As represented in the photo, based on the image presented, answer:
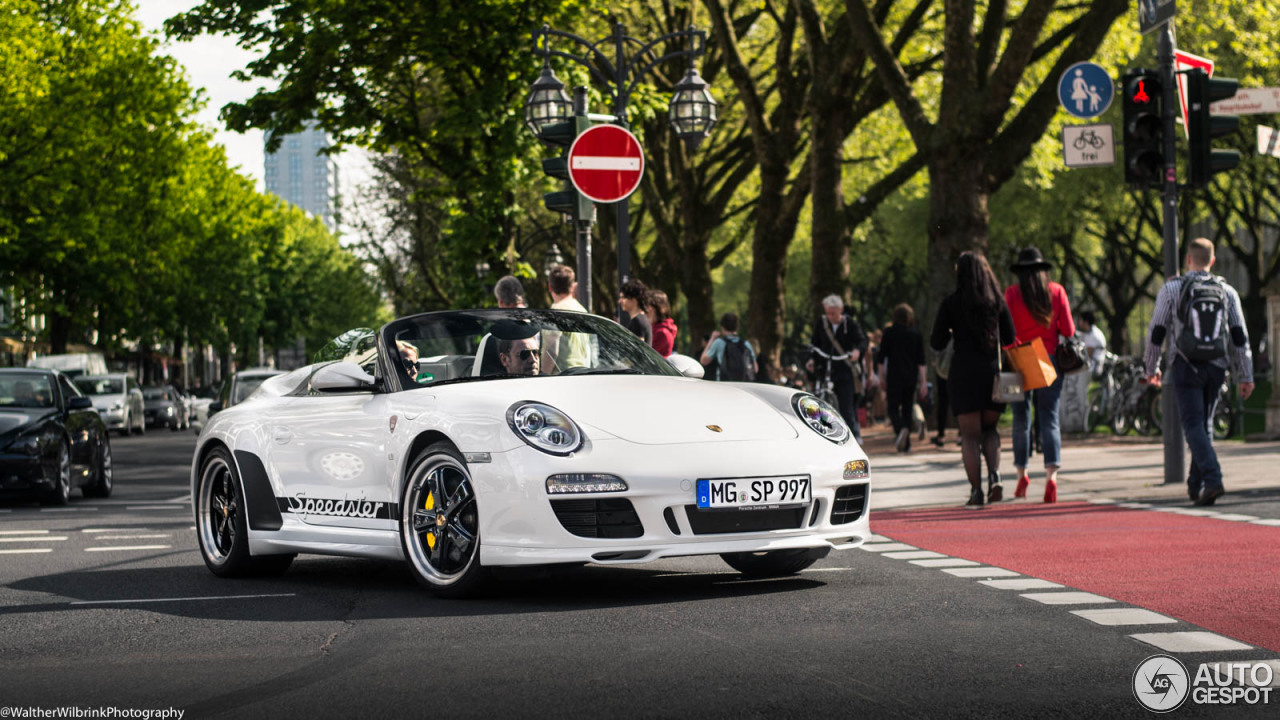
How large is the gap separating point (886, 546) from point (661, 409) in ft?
10.1

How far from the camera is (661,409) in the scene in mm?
7652

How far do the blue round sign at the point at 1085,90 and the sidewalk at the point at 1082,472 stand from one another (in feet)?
11.0

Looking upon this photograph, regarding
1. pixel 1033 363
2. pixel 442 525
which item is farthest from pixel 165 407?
pixel 442 525

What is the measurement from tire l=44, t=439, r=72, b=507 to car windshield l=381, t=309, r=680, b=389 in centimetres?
897

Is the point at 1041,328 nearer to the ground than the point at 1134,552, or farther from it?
A: farther from it

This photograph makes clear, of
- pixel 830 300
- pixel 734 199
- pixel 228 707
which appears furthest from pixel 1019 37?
pixel 734 199

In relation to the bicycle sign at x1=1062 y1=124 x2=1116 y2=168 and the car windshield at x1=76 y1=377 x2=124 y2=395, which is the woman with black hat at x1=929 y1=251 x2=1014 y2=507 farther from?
the car windshield at x1=76 y1=377 x2=124 y2=395

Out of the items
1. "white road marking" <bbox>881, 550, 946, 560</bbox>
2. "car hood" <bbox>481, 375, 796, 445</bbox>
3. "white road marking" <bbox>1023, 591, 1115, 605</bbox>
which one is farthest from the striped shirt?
"car hood" <bbox>481, 375, 796, 445</bbox>

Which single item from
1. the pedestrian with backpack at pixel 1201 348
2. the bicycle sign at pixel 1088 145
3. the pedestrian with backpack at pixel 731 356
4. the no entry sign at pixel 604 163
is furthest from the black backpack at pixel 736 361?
the pedestrian with backpack at pixel 1201 348

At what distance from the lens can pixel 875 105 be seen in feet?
90.1

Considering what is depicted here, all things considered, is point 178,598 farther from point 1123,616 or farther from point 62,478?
point 62,478

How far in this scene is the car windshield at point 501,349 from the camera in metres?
8.30

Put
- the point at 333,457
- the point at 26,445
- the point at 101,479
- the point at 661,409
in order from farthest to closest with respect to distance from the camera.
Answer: the point at 101,479
the point at 26,445
the point at 333,457
the point at 661,409

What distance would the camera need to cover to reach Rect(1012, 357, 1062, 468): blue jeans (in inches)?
520
